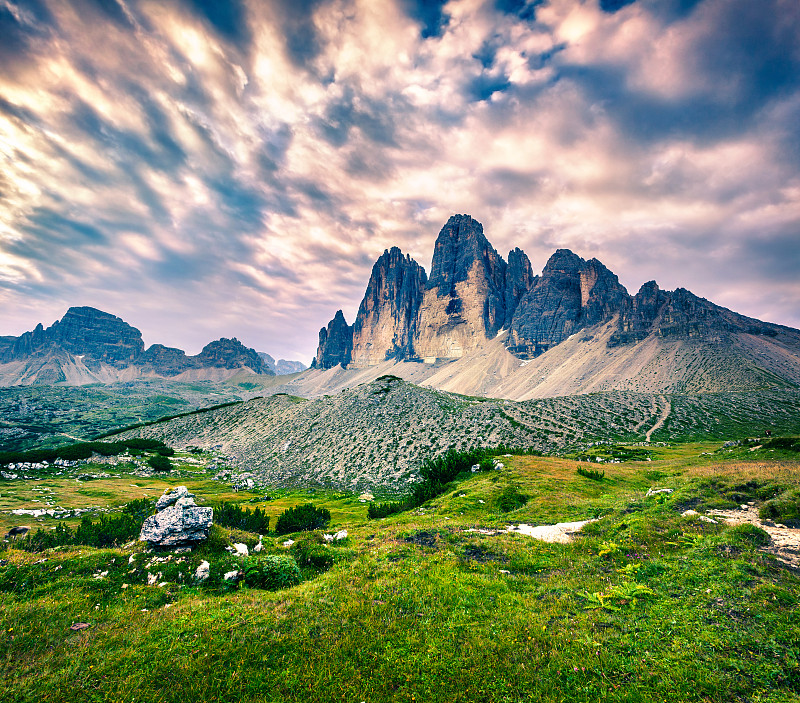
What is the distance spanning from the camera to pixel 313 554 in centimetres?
1598

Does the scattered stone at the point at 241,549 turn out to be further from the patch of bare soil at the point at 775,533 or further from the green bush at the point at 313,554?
the patch of bare soil at the point at 775,533

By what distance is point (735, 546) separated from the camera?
12.2 m

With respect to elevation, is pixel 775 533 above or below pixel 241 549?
above

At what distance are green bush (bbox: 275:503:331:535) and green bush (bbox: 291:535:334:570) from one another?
29.7ft

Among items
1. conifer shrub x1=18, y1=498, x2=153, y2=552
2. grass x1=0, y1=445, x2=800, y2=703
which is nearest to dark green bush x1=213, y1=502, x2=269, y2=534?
conifer shrub x1=18, y1=498, x2=153, y2=552

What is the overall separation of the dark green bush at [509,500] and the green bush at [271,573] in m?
17.3

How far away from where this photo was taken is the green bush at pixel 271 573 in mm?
13062

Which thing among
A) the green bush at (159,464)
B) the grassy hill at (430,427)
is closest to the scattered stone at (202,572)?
the grassy hill at (430,427)

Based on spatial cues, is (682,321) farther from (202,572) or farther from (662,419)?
(202,572)

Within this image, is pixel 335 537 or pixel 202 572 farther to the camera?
pixel 335 537

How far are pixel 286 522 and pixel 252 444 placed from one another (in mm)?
70943

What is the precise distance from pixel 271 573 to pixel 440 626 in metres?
7.69

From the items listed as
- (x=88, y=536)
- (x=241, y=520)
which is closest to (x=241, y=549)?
(x=88, y=536)

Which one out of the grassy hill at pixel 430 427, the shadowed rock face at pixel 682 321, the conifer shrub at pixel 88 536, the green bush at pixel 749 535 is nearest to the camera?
the green bush at pixel 749 535
